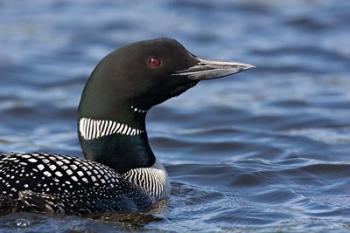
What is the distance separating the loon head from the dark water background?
21.0 inches

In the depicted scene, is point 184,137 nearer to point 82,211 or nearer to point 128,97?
point 128,97

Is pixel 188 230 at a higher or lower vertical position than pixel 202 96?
lower

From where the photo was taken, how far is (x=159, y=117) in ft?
36.8

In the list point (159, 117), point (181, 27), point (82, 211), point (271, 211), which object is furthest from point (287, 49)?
point (82, 211)

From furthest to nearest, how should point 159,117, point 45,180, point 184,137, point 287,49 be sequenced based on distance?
point 287,49
point 159,117
point 184,137
point 45,180

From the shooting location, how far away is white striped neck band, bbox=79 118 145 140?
25.8 feet

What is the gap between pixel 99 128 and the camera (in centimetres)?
788

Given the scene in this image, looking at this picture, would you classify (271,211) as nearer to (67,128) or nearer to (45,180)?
(45,180)

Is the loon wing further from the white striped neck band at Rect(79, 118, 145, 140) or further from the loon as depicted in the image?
the white striped neck band at Rect(79, 118, 145, 140)

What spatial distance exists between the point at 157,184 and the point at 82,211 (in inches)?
37.2

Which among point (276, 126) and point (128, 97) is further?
Answer: point (276, 126)

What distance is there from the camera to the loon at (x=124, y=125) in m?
7.40

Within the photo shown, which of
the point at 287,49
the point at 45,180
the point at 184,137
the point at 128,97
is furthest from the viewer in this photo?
the point at 287,49

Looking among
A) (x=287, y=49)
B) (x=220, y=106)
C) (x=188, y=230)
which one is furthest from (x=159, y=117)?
(x=188, y=230)
